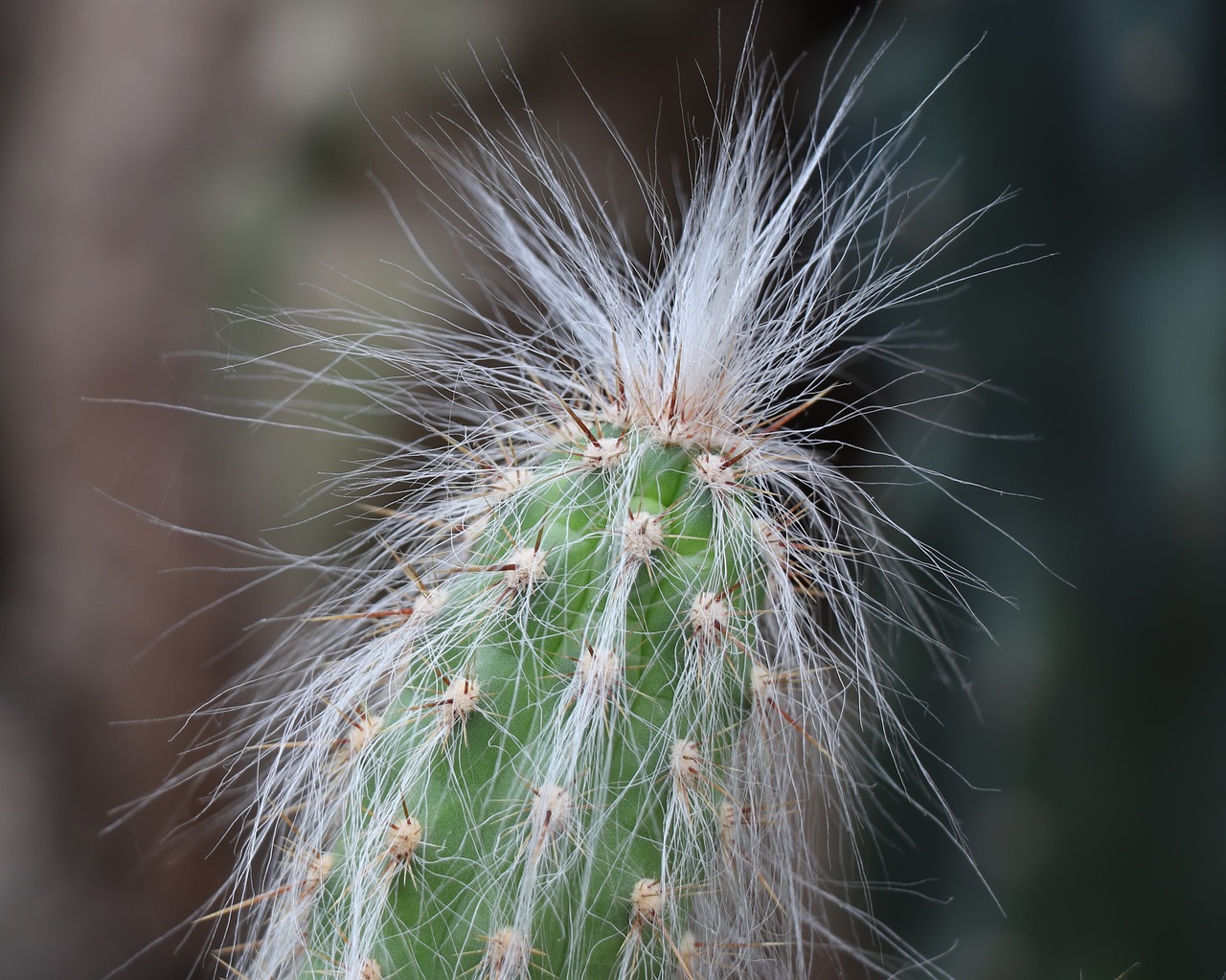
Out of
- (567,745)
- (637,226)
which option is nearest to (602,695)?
(567,745)

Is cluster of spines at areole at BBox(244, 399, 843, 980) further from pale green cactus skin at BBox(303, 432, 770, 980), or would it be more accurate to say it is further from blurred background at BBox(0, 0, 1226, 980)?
blurred background at BBox(0, 0, 1226, 980)

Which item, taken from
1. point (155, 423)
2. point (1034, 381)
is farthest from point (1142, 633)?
point (155, 423)

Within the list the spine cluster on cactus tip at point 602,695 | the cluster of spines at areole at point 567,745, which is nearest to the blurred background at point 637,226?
the spine cluster on cactus tip at point 602,695

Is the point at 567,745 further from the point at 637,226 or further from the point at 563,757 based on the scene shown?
the point at 637,226

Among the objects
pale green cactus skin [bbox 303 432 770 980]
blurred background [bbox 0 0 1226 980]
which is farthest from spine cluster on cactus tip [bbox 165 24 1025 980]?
blurred background [bbox 0 0 1226 980]

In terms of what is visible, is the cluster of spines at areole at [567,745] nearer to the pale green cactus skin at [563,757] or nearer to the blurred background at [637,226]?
the pale green cactus skin at [563,757]

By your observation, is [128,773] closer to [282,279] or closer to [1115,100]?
[282,279]

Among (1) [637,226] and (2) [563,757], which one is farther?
(1) [637,226]
